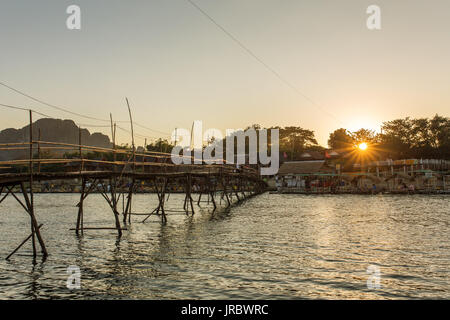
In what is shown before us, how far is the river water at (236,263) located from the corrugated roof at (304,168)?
5161 cm

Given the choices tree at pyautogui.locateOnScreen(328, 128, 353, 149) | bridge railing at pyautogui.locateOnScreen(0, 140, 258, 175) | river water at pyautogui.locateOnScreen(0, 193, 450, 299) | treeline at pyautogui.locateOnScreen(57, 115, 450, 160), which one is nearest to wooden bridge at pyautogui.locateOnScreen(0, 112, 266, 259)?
bridge railing at pyautogui.locateOnScreen(0, 140, 258, 175)

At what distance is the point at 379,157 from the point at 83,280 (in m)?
71.6

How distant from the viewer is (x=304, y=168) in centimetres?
8125

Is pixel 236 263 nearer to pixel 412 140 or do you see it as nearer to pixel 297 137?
pixel 412 140

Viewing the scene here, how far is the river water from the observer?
41.1 ft

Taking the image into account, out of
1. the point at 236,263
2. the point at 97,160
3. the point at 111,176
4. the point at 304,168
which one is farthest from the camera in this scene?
the point at 304,168

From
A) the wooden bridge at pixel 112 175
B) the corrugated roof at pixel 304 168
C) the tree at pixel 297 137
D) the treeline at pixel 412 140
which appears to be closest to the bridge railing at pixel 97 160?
the wooden bridge at pixel 112 175

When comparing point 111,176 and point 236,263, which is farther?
point 111,176

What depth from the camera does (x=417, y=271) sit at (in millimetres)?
14859

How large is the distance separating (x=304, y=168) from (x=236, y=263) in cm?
6679

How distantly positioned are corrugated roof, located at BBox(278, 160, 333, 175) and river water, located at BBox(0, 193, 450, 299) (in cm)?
5161

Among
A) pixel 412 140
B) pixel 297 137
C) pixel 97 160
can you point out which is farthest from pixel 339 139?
pixel 97 160

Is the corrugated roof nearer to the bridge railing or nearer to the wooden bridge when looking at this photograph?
the wooden bridge
